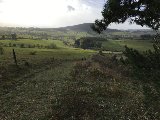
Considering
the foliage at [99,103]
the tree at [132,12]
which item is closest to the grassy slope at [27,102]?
the foliage at [99,103]

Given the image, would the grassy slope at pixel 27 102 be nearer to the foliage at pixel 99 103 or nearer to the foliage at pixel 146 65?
the foliage at pixel 99 103

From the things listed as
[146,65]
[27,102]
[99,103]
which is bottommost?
[27,102]

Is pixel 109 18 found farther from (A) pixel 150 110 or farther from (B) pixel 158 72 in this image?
(B) pixel 158 72

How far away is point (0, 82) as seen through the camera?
136ft

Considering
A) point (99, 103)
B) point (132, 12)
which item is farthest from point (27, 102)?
point (132, 12)

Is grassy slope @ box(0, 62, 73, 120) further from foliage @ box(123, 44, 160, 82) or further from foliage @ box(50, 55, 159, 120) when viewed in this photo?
foliage @ box(123, 44, 160, 82)

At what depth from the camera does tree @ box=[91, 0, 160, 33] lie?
20156mm

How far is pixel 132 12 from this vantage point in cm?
2178

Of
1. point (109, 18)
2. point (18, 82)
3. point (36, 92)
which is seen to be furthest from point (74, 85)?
point (109, 18)

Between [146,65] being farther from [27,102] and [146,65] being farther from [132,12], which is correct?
[27,102]

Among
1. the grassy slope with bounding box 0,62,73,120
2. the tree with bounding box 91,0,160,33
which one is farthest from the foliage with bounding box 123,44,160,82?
the grassy slope with bounding box 0,62,73,120

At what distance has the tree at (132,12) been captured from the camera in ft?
66.1

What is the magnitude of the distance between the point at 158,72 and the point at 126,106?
35.8 ft

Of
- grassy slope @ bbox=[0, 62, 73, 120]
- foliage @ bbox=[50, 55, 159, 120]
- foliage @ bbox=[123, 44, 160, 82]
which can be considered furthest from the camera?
grassy slope @ bbox=[0, 62, 73, 120]
